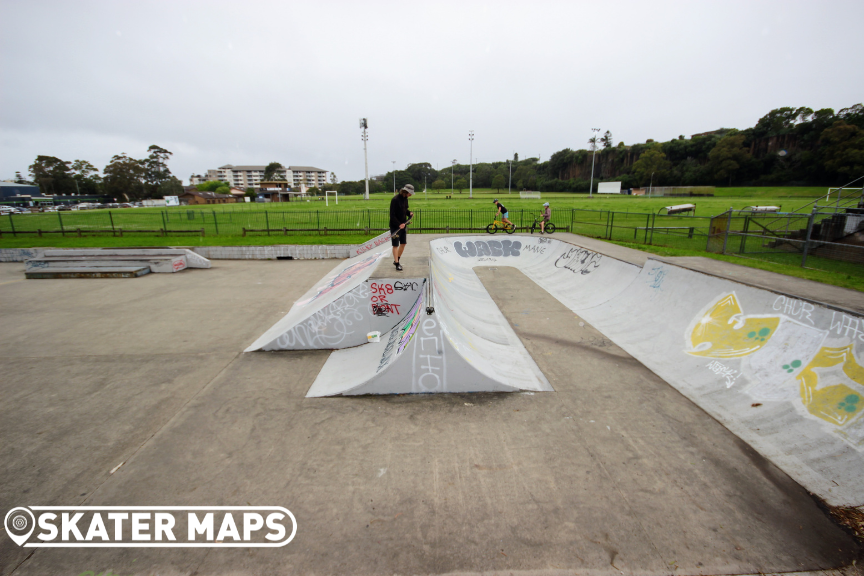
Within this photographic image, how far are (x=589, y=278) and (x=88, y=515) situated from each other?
1114 centimetres

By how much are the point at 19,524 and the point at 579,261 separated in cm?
1293

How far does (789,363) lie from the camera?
475 centimetres

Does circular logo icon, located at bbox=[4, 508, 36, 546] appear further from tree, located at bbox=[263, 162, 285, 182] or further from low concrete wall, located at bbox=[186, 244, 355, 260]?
tree, located at bbox=[263, 162, 285, 182]

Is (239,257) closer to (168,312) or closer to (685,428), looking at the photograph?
(168,312)

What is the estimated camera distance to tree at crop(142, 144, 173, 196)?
11431 cm

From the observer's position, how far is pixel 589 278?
35.7ft

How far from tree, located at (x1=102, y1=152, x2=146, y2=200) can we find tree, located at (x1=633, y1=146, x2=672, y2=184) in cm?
14335

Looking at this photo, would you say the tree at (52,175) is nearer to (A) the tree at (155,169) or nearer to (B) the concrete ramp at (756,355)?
(A) the tree at (155,169)

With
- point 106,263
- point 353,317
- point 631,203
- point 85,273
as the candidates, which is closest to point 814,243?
point 353,317

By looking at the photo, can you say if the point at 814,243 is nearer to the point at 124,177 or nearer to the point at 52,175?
the point at 124,177

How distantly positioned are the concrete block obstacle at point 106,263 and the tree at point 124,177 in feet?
397

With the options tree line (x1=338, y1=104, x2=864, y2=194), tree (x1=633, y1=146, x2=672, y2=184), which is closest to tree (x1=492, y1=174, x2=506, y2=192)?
tree line (x1=338, y1=104, x2=864, y2=194)

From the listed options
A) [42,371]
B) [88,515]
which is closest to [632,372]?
[88,515]

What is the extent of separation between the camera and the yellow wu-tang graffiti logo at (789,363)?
13.1 feet
